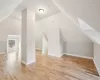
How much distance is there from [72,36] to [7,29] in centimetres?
441

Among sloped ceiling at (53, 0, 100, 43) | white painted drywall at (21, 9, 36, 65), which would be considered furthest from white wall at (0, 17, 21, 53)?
sloped ceiling at (53, 0, 100, 43)

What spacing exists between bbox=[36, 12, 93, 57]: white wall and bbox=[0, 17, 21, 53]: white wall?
221 cm

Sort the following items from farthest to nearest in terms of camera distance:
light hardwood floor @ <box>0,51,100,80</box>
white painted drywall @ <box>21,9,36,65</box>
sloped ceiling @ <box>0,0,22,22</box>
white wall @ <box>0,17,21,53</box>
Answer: white wall @ <box>0,17,21,53</box> < white painted drywall @ <box>21,9,36,65</box> < light hardwood floor @ <box>0,51,100,80</box> < sloped ceiling @ <box>0,0,22,22</box>

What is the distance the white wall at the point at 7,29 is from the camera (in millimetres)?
5598

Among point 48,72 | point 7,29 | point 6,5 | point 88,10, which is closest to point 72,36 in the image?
point 48,72

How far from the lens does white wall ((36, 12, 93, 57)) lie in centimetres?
425

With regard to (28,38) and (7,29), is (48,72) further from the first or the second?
(7,29)

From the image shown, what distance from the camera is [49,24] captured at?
5207mm

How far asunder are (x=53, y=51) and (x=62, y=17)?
2.35 m

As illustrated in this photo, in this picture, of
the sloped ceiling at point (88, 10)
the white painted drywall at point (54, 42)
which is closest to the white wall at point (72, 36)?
the white painted drywall at point (54, 42)

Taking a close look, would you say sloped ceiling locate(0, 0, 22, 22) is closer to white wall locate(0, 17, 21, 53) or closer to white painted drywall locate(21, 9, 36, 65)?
white painted drywall locate(21, 9, 36, 65)

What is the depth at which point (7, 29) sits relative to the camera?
5.80m

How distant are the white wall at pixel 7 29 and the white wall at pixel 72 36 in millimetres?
2208

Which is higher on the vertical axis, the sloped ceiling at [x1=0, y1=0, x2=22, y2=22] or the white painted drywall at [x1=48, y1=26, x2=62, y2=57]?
the sloped ceiling at [x1=0, y1=0, x2=22, y2=22]
